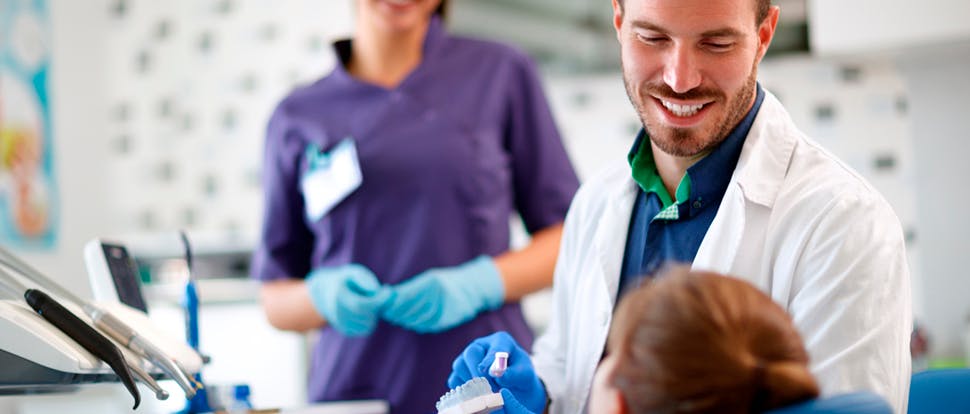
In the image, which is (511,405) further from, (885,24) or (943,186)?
(943,186)

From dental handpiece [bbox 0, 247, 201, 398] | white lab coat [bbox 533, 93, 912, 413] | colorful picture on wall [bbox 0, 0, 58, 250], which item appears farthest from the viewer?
colorful picture on wall [bbox 0, 0, 58, 250]

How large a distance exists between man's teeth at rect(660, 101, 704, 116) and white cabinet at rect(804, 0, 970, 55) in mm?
1914

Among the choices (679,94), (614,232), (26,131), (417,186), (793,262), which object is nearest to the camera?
(793,262)

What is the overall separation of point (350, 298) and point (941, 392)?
38.2 inches

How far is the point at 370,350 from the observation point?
6.38 feet

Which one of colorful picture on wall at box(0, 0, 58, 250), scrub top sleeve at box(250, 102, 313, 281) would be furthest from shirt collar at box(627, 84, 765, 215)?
colorful picture on wall at box(0, 0, 58, 250)

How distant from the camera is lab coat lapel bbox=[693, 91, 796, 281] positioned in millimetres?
1236

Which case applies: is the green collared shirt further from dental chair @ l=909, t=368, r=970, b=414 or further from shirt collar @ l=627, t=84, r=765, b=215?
dental chair @ l=909, t=368, r=970, b=414

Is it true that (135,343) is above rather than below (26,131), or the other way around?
above

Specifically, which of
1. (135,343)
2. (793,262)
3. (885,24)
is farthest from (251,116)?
(793,262)

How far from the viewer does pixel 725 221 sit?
126 cm

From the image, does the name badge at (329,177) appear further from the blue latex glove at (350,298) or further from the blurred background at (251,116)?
the blurred background at (251,116)

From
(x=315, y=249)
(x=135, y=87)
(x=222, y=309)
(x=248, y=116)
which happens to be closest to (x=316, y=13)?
A: (x=248, y=116)

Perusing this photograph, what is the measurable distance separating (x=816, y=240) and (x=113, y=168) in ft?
12.9
